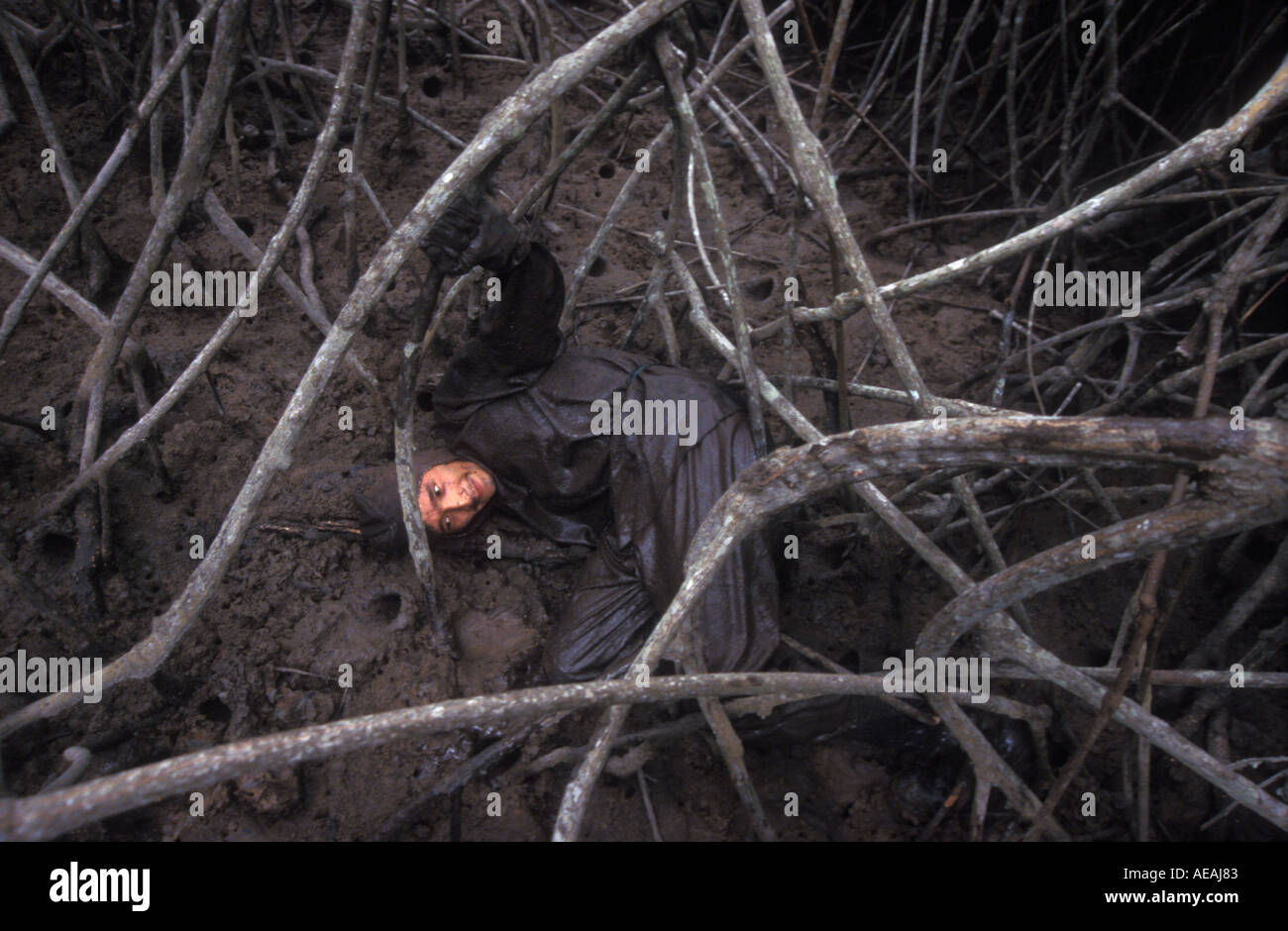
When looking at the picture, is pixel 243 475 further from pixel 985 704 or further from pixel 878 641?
pixel 985 704

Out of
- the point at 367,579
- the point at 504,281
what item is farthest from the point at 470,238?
the point at 367,579

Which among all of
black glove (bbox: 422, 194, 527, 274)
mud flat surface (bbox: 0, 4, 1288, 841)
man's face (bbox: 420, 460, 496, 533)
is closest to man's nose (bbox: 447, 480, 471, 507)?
man's face (bbox: 420, 460, 496, 533)

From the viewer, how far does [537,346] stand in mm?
2785

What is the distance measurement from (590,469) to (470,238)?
947mm

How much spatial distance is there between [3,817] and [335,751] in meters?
0.45

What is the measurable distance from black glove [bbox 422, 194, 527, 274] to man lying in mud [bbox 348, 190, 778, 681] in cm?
2

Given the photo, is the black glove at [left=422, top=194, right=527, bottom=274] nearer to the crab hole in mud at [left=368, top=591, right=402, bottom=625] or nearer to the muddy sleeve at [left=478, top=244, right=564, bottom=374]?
the muddy sleeve at [left=478, top=244, right=564, bottom=374]

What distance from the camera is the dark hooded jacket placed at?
2504mm

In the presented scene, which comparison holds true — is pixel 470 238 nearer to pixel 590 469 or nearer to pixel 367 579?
pixel 590 469

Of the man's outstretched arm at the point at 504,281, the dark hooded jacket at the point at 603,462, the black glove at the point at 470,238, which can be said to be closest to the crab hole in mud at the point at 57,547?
the dark hooded jacket at the point at 603,462

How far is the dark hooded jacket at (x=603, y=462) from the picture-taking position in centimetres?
250

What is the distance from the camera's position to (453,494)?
2.81m

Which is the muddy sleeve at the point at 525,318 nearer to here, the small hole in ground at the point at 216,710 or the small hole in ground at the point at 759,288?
the small hole in ground at the point at 759,288

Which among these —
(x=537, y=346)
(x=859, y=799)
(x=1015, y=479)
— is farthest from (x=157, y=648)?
(x=1015, y=479)
